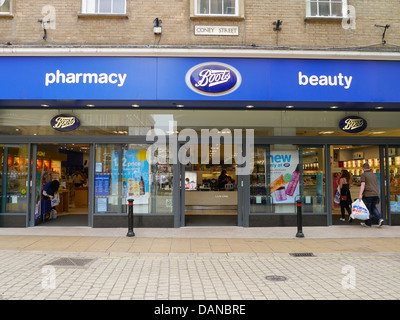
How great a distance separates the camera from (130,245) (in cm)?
817

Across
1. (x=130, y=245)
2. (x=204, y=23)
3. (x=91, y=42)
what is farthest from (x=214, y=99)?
(x=130, y=245)

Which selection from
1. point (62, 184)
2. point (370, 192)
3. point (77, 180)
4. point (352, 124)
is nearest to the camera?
point (370, 192)

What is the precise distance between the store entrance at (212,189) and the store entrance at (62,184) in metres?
4.46

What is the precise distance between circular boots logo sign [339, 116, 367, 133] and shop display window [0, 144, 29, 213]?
10.2 metres

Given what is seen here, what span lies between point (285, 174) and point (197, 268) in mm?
5723

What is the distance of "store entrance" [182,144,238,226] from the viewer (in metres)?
14.1

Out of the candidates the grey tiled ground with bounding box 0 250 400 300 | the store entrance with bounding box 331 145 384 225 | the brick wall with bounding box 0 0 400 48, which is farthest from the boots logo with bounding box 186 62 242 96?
the store entrance with bounding box 331 145 384 225

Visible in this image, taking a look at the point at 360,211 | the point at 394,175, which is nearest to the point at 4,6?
the point at 360,211

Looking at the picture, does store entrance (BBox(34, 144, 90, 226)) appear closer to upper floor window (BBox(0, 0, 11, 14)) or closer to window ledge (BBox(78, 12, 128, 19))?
upper floor window (BBox(0, 0, 11, 14))

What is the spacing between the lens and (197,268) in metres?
6.37

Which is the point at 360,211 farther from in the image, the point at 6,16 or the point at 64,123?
the point at 6,16

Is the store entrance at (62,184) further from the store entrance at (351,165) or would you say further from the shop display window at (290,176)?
the store entrance at (351,165)

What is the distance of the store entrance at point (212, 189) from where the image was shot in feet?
46.3

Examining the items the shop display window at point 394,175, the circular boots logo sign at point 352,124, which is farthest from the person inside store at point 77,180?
the shop display window at point 394,175
